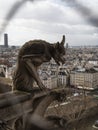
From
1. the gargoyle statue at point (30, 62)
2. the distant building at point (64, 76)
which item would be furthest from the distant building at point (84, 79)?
the gargoyle statue at point (30, 62)

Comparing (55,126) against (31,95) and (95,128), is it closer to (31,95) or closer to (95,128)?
(31,95)

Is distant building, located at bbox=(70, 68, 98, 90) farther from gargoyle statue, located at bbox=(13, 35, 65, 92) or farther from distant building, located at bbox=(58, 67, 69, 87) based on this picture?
gargoyle statue, located at bbox=(13, 35, 65, 92)

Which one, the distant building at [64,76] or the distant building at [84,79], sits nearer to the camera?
the distant building at [64,76]

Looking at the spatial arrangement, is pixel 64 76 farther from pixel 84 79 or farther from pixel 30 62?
pixel 30 62

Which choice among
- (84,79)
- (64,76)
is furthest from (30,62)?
(84,79)

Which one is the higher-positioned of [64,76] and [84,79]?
[64,76]

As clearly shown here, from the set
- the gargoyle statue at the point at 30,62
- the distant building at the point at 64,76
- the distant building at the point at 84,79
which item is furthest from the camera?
the distant building at the point at 84,79

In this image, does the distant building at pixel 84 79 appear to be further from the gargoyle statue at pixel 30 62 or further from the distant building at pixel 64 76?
the gargoyle statue at pixel 30 62

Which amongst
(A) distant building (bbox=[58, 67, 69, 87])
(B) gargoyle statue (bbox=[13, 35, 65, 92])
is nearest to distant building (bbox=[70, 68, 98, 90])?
(A) distant building (bbox=[58, 67, 69, 87])
